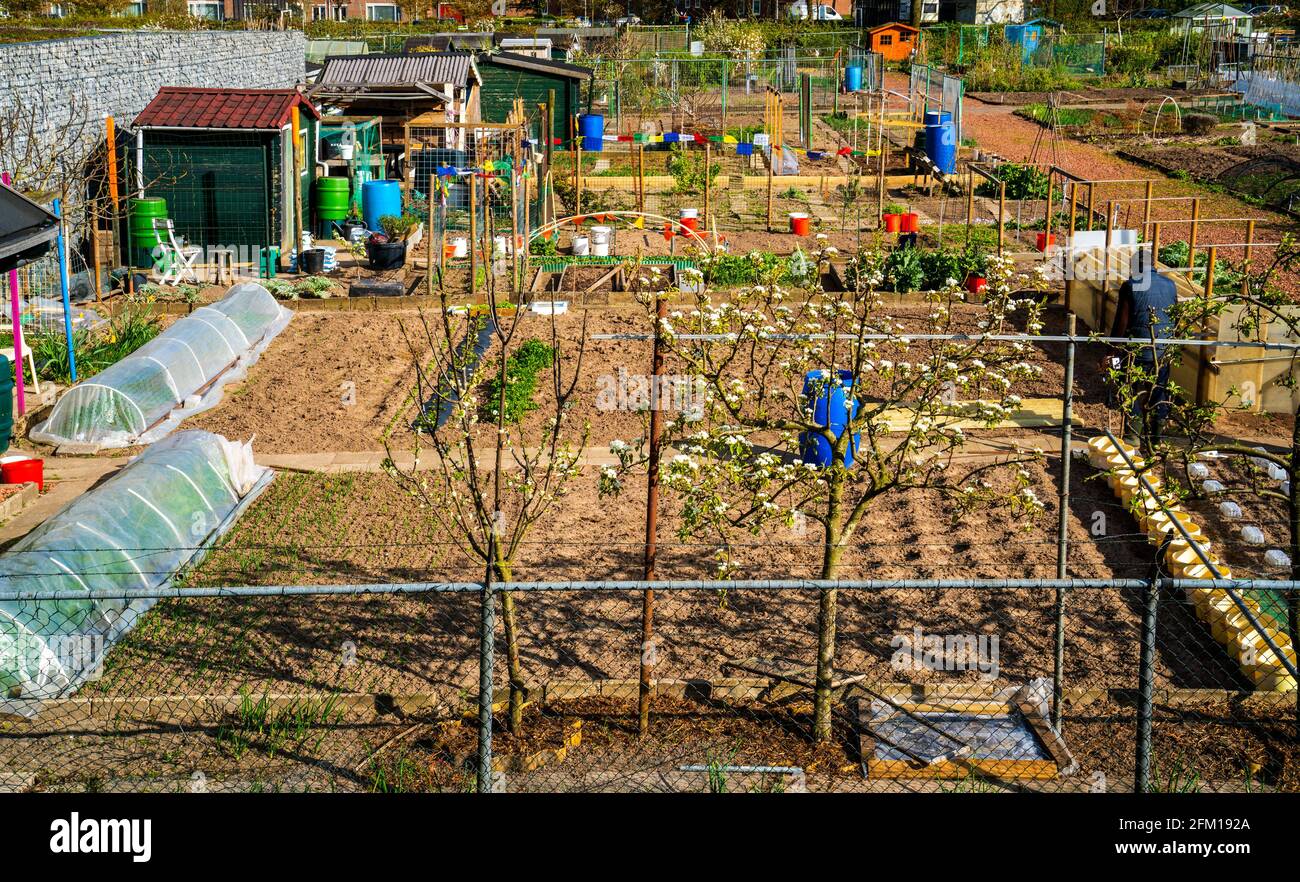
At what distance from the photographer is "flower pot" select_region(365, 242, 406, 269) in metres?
23.4

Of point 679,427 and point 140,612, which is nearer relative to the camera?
point 679,427

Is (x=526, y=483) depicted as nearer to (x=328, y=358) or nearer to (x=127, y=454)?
(x=127, y=454)

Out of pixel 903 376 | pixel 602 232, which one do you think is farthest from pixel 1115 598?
pixel 602 232

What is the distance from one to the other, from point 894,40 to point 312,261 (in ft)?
139

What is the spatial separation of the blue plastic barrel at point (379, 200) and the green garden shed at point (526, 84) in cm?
1131

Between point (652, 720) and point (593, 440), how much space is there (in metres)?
6.32

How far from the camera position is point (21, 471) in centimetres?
1370

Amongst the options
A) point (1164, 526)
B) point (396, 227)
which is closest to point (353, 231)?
point (396, 227)

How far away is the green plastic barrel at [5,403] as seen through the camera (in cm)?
1463

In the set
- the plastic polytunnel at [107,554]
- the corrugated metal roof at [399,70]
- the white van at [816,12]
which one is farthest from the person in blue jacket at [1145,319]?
the white van at [816,12]

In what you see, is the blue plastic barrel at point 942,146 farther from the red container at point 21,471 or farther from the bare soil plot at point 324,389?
the red container at point 21,471

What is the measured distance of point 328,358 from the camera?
60.7ft

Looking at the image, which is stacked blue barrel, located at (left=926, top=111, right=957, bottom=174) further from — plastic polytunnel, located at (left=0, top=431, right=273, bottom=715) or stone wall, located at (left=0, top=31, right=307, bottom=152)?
plastic polytunnel, located at (left=0, top=431, right=273, bottom=715)

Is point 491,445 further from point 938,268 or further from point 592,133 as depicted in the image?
point 592,133
